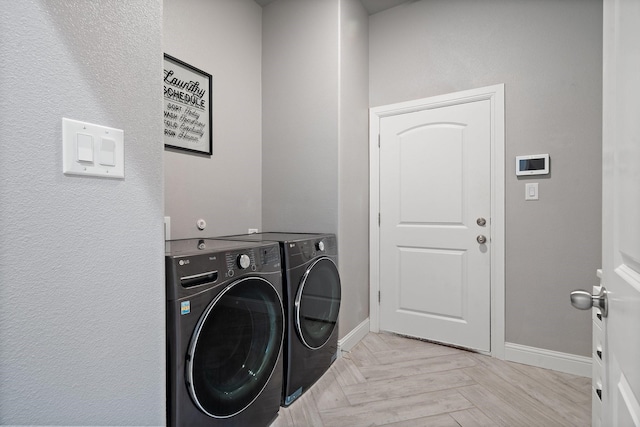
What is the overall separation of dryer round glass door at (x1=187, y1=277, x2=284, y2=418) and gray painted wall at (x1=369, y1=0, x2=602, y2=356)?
5.70 feet

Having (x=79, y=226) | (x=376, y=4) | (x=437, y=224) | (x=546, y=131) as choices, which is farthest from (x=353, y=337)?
(x=376, y=4)

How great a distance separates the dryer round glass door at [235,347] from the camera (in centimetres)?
112

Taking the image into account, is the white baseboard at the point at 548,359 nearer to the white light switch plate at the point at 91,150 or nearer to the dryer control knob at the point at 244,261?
the dryer control knob at the point at 244,261

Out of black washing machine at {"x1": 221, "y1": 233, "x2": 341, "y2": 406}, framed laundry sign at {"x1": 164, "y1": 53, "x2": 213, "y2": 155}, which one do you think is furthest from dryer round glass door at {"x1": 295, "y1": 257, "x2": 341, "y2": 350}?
framed laundry sign at {"x1": 164, "y1": 53, "x2": 213, "y2": 155}

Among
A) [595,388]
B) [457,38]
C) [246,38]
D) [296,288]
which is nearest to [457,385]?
[595,388]

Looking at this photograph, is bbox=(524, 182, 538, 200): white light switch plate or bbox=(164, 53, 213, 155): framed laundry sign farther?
bbox=(524, 182, 538, 200): white light switch plate

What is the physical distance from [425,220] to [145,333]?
212 centimetres

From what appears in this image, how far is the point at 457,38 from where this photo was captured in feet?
7.70

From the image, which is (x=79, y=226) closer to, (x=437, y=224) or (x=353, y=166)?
(x=353, y=166)

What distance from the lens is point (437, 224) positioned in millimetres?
2434

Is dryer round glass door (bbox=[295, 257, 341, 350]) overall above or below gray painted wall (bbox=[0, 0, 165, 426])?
below

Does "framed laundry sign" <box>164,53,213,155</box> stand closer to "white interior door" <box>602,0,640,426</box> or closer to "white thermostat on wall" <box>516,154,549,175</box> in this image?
"white interior door" <box>602,0,640,426</box>

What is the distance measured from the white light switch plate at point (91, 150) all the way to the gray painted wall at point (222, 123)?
1.09 metres

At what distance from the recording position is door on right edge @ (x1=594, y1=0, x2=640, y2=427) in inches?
17.6
